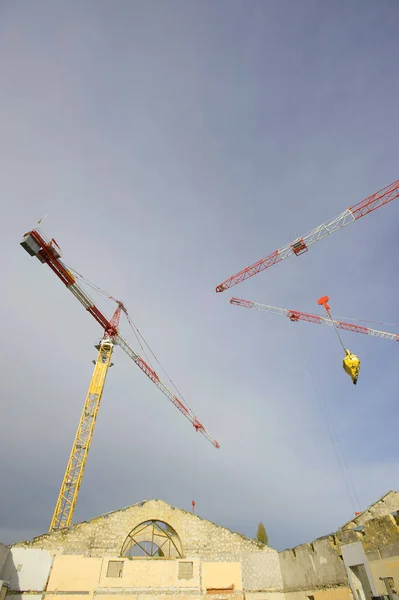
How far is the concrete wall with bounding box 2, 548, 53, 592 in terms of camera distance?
1806 centimetres

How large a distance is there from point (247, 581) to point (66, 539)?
451 inches

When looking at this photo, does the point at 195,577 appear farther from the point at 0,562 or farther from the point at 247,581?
the point at 0,562

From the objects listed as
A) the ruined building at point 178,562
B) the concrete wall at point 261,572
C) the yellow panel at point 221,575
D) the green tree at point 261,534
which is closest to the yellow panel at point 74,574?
the ruined building at point 178,562

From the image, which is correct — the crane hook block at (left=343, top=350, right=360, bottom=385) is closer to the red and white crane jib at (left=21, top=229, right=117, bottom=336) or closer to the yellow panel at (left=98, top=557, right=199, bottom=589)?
the yellow panel at (left=98, top=557, right=199, bottom=589)

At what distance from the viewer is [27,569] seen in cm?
1841

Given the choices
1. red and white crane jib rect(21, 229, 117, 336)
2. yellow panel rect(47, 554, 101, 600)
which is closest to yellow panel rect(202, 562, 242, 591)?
yellow panel rect(47, 554, 101, 600)

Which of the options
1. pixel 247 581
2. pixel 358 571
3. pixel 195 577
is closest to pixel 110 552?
pixel 195 577

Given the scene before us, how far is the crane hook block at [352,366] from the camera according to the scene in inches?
1076

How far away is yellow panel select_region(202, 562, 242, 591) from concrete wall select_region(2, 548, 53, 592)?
9.32m

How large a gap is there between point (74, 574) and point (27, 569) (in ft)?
8.51

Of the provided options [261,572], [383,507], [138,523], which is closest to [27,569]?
[138,523]

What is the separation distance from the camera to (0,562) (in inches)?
704

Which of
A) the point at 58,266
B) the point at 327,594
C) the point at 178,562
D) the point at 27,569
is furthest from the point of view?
the point at 58,266

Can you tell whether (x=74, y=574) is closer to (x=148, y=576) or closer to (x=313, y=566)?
(x=148, y=576)
